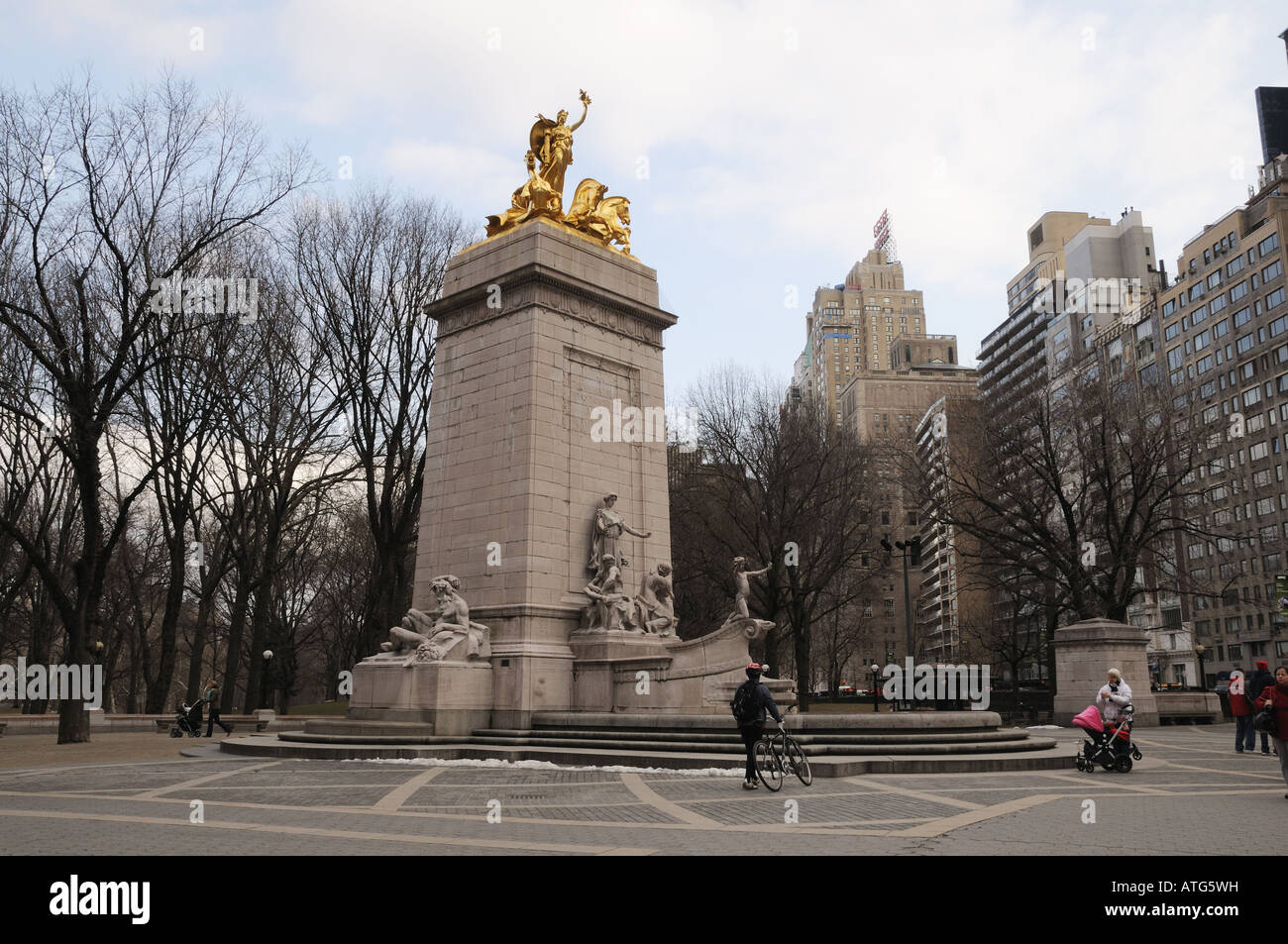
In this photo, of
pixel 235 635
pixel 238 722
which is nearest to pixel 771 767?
pixel 238 722

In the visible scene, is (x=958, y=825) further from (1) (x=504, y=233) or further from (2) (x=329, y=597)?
(2) (x=329, y=597)

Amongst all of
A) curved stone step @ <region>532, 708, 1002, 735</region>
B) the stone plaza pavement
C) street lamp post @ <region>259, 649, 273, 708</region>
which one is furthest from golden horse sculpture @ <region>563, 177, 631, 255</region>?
street lamp post @ <region>259, 649, 273, 708</region>

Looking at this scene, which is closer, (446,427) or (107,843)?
(107,843)

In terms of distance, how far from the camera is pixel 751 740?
13.3 metres

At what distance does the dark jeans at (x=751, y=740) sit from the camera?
43.0 ft

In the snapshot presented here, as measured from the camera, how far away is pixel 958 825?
390 inches

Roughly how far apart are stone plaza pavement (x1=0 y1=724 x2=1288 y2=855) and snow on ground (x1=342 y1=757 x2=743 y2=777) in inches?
17.7

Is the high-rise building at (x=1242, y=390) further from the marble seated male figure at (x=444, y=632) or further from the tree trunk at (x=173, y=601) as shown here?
the tree trunk at (x=173, y=601)

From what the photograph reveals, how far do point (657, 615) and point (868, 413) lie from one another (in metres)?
90.3

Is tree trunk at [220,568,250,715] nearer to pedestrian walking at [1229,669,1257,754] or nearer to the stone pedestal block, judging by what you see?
the stone pedestal block

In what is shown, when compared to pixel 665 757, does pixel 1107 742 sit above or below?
above

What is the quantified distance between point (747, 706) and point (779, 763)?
858 mm

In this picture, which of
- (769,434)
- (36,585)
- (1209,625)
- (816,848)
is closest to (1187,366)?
(1209,625)

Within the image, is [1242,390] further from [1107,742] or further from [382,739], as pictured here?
[382,739]
